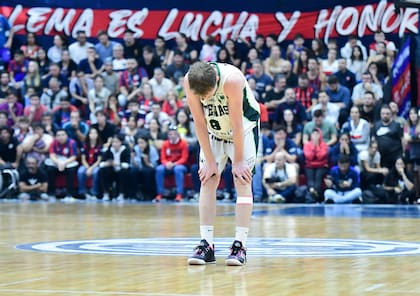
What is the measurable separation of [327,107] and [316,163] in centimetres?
127

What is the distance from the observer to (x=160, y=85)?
63.4ft

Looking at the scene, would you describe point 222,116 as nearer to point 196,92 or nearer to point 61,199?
point 196,92

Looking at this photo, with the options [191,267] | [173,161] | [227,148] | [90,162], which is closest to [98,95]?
[90,162]

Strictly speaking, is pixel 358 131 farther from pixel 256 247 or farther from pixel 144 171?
pixel 256 247

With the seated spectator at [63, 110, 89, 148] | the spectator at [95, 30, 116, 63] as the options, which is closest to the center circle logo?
the seated spectator at [63, 110, 89, 148]

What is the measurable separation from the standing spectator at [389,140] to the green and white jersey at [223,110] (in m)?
9.83

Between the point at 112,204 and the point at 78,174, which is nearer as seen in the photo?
the point at 112,204

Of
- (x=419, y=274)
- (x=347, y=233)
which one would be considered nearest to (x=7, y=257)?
(x=419, y=274)

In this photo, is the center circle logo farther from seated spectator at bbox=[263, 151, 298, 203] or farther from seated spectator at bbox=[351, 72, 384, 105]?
seated spectator at bbox=[351, 72, 384, 105]

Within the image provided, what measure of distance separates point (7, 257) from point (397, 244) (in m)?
3.36

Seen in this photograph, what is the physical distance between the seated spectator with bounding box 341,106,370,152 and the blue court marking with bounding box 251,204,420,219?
1.56 metres

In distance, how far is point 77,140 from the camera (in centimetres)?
1898

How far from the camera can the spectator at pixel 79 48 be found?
20.6 m

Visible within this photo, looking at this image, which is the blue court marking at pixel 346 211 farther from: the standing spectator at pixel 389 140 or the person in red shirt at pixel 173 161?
the person in red shirt at pixel 173 161
